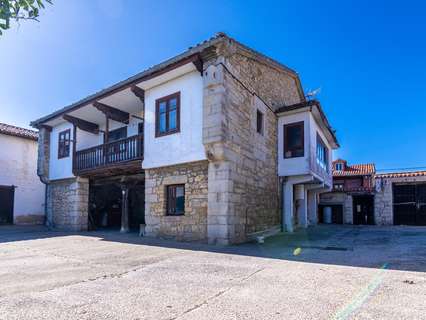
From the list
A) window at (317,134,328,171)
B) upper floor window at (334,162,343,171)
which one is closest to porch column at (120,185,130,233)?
window at (317,134,328,171)

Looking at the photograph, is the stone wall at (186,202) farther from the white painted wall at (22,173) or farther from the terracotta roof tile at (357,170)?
the terracotta roof tile at (357,170)

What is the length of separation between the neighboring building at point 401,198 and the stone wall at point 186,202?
1707 centimetres

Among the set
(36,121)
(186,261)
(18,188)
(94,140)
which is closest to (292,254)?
(186,261)

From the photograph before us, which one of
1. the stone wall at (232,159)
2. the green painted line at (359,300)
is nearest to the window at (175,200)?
the stone wall at (232,159)

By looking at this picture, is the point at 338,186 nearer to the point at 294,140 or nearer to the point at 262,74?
the point at 294,140

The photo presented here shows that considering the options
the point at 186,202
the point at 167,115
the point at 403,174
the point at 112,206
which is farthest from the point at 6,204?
the point at 403,174

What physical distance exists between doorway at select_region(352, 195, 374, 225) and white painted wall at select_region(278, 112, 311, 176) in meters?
13.3

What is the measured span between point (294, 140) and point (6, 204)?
1491cm

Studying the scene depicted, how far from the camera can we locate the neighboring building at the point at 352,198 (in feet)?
73.5

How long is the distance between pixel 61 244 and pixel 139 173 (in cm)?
426

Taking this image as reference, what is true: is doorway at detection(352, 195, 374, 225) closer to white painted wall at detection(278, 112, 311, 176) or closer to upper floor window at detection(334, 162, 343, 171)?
upper floor window at detection(334, 162, 343, 171)

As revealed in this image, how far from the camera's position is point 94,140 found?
15.0 meters

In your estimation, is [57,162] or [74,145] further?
[57,162]

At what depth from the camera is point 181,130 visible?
9.56 m
